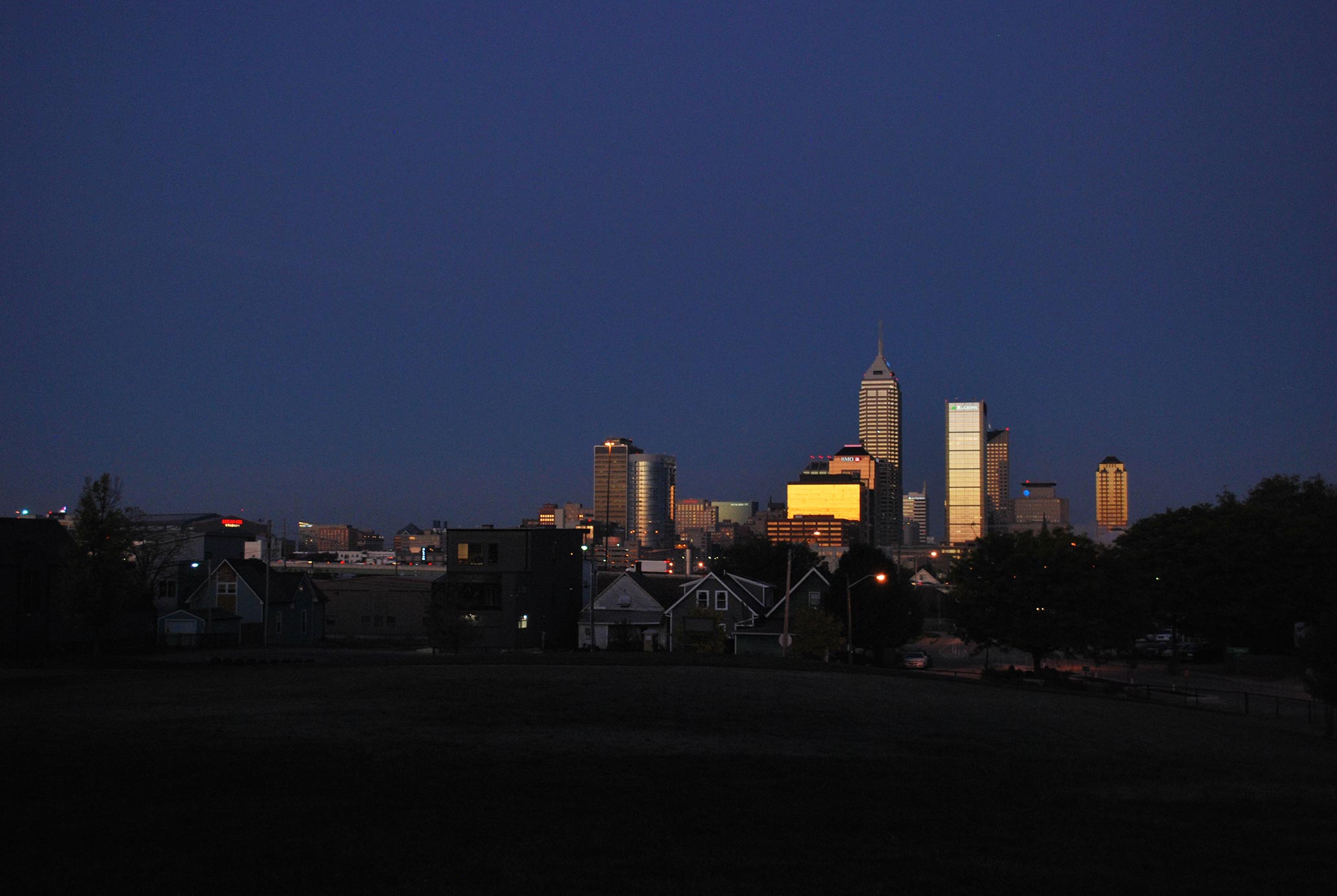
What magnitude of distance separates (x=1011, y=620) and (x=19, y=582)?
197 ft

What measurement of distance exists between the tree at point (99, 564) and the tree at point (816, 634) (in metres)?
39.5

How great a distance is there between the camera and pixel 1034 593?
→ 65.8 metres

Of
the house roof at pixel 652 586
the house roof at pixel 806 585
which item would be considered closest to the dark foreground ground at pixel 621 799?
the house roof at pixel 806 585

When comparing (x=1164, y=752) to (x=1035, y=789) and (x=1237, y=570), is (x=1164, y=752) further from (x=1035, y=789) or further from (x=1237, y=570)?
(x=1237, y=570)

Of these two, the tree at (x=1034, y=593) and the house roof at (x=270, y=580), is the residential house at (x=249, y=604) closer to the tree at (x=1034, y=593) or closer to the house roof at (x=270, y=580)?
the house roof at (x=270, y=580)

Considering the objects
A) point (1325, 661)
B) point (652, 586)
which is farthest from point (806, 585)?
point (1325, 661)

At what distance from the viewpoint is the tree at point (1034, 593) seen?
65812 mm

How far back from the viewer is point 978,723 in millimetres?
29000

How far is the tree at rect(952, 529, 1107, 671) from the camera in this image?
6581 centimetres

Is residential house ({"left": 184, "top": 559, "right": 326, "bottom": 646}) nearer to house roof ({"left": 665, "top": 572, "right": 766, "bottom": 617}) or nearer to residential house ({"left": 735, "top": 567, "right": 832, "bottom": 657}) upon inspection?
house roof ({"left": 665, "top": 572, "right": 766, "bottom": 617})

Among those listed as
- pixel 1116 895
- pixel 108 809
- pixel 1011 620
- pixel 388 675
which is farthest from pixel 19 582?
pixel 1116 895

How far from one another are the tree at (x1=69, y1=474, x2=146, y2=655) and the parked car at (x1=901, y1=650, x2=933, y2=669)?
50563 mm

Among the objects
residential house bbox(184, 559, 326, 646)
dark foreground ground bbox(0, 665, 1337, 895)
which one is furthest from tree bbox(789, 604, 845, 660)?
residential house bbox(184, 559, 326, 646)

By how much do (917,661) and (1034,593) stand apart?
1684 cm
